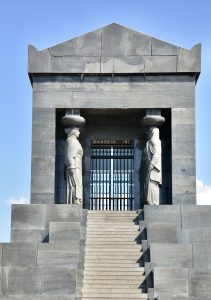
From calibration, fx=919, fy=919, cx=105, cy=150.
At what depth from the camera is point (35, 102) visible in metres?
30.8

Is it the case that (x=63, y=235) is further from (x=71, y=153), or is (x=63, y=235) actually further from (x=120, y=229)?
(x=71, y=153)

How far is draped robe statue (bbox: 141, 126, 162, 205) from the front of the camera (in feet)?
97.5

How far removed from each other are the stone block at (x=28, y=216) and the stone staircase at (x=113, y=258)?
1.47 metres

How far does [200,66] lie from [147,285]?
9.09m

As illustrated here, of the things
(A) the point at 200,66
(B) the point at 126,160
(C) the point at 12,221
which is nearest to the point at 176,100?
(A) the point at 200,66

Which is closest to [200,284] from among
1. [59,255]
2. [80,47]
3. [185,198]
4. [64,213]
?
[59,255]

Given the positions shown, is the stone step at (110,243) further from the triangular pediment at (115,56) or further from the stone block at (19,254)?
the triangular pediment at (115,56)

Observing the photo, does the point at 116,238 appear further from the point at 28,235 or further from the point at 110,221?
the point at 28,235

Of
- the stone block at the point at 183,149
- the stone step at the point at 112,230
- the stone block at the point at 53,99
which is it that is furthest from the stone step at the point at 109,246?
the stone block at the point at 53,99

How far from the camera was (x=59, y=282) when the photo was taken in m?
24.4

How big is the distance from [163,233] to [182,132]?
16.9ft

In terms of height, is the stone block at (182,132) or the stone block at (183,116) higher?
the stone block at (183,116)

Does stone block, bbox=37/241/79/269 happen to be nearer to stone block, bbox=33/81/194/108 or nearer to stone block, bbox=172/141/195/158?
stone block, bbox=33/81/194/108

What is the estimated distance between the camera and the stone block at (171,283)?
2417 cm
